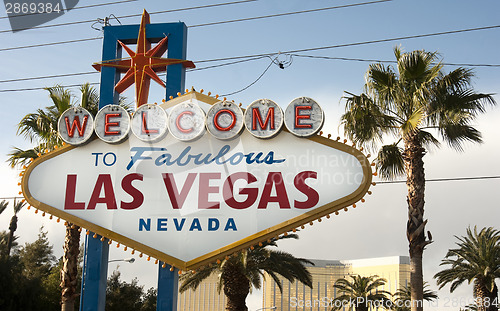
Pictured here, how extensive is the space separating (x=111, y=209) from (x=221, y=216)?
2.85 metres

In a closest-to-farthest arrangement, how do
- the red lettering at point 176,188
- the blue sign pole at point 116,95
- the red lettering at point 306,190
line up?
the red lettering at point 306,190 < the blue sign pole at point 116,95 < the red lettering at point 176,188

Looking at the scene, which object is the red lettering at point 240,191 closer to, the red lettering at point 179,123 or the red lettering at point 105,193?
the red lettering at point 179,123

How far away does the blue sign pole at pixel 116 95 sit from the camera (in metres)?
14.3

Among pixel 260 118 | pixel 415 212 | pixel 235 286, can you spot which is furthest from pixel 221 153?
pixel 235 286

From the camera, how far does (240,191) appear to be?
14.5 m

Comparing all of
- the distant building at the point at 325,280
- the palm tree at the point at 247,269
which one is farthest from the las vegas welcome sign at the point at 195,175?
the distant building at the point at 325,280

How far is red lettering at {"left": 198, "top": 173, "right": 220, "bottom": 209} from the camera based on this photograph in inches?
572

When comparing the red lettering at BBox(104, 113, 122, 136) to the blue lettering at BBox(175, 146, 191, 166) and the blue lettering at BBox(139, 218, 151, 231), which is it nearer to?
the blue lettering at BBox(175, 146, 191, 166)

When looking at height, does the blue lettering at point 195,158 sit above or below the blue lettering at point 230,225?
above

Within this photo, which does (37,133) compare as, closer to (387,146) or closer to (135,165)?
(135,165)

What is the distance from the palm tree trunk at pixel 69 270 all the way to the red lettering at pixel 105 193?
8.17m

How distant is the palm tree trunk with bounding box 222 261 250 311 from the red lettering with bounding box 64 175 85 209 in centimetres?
1338

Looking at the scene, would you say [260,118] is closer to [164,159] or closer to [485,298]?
[164,159]

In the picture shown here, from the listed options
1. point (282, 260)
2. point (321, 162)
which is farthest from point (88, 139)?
point (282, 260)
